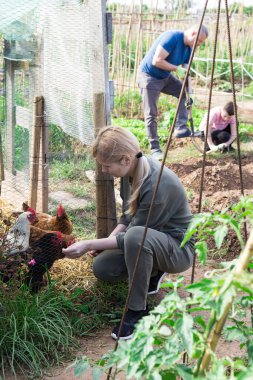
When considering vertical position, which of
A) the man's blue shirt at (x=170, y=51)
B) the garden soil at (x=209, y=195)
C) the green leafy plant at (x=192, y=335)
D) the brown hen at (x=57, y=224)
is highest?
the man's blue shirt at (x=170, y=51)

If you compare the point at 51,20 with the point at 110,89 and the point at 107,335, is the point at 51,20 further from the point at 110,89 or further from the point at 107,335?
the point at 107,335

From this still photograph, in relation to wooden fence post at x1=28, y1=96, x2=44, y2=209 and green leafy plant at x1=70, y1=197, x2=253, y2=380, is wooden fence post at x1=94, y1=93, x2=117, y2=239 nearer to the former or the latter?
wooden fence post at x1=28, y1=96, x2=44, y2=209

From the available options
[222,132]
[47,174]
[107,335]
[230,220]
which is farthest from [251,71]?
[230,220]

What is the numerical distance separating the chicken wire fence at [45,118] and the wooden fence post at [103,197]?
0.06m

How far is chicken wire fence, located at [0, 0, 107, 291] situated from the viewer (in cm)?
337

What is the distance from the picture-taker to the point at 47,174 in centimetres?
413

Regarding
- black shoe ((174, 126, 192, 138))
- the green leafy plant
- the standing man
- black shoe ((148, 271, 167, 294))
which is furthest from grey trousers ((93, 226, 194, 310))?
black shoe ((174, 126, 192, 138))

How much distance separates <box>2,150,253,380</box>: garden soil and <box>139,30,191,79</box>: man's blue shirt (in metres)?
1.15

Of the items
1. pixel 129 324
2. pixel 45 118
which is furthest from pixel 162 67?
pixel 129 324

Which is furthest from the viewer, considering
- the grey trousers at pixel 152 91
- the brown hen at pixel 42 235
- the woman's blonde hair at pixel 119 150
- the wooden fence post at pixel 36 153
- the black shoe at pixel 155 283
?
the grey trousers at pixel 152 91

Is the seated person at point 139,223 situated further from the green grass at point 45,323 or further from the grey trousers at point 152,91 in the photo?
the grey trousers at point 152,91

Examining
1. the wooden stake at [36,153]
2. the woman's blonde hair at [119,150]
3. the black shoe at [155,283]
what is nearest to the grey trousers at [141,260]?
the black shoe at [155,283]

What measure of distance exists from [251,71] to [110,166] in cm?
1206

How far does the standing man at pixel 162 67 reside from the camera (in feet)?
20.9
